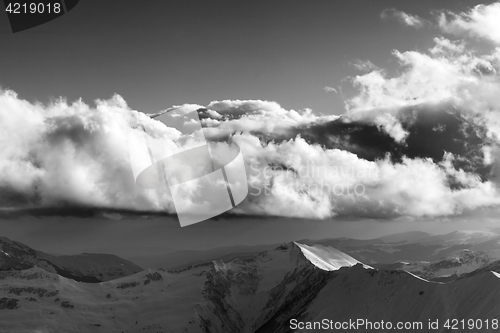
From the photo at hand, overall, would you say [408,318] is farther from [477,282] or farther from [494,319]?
[494,319]

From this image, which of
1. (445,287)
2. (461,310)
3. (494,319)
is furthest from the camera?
(445,287)

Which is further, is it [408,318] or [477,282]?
[408,318]

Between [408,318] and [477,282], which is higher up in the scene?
[477,282]

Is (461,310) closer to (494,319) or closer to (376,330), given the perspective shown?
(494,319)

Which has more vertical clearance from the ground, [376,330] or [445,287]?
[445,287]

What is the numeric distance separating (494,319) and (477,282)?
30.9 metres

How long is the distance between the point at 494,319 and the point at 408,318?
157 ft

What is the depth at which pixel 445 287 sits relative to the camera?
192000mm

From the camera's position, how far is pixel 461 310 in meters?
174

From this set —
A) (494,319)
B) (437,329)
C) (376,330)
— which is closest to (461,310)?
(437,329)

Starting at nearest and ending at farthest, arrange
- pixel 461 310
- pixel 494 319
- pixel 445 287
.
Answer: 1. pixel 494 319
2. pixel 461 310
3. pixel 445 287

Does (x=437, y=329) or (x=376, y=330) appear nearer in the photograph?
(x=437, y=329)

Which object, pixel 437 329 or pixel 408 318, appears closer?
pixel 437 329

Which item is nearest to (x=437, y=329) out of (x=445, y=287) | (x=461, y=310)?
(x=461, y=310)
